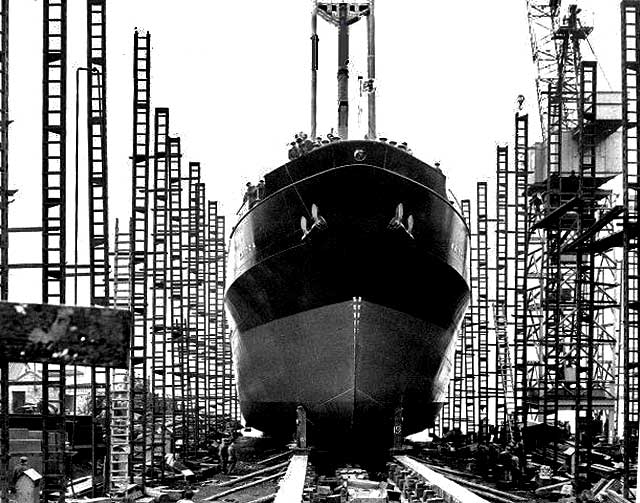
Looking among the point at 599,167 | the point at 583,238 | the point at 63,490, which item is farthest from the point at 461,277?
the point at 599,167

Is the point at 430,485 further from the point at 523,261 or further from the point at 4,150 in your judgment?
the point at 523,261

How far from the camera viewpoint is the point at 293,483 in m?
12.5

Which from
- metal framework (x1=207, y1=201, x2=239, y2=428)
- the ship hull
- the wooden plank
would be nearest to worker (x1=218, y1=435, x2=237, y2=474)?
the ship hull

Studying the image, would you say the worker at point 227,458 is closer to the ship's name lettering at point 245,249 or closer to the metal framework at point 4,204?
the ship's name lettering at point 245,249

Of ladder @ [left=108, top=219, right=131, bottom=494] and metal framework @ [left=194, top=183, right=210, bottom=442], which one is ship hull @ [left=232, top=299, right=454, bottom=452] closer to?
ladder @ [left=108, top=219, right=131, bottom=494]

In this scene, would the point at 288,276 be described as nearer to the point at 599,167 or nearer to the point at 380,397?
the point at 380,397

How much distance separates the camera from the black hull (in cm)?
1791

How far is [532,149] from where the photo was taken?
3631cm

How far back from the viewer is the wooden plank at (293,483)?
10969 millimetres

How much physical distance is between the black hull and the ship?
0.08 feet

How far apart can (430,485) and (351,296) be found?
→ 20.3 feet

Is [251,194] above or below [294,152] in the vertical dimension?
below

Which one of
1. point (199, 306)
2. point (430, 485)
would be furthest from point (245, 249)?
point (199, 306)

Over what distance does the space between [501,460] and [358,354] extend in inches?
215
